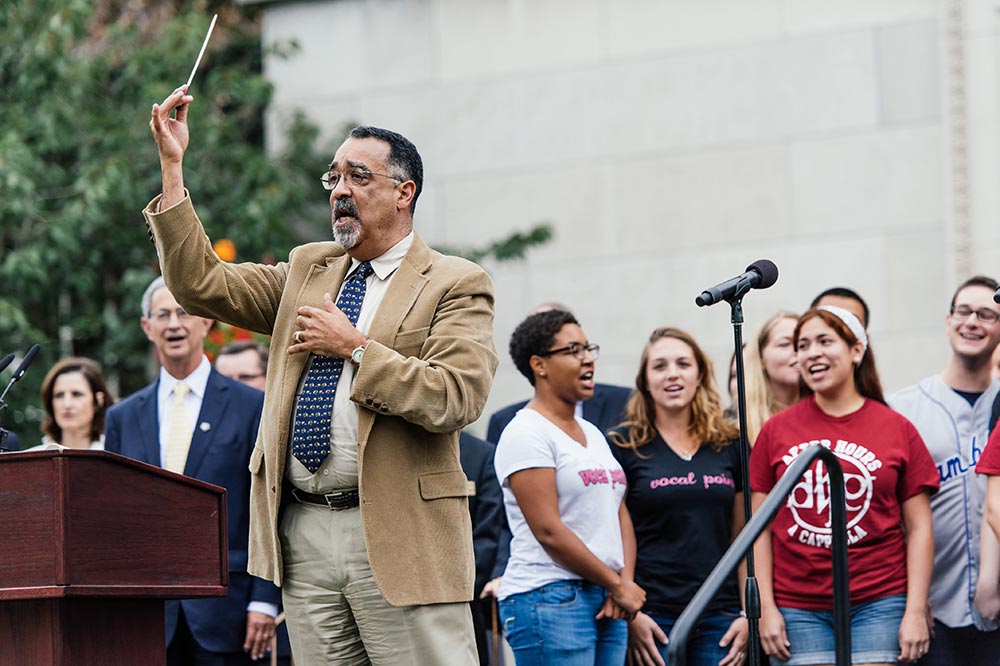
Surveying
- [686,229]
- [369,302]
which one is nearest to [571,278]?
[686,229]

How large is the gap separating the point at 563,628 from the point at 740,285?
1484mm

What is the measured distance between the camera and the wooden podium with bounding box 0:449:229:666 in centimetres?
383

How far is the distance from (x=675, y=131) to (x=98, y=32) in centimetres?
477

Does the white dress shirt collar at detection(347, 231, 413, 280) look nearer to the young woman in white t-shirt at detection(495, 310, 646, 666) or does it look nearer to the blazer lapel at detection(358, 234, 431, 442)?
A: the blazer lapel at detection(358, 234, 431, 442)

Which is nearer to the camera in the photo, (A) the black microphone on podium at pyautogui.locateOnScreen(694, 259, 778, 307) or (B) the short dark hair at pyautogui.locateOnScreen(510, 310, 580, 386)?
(A) the black microphone on podium at pyautogui.locateOnScreen(694, 259, 778, 307)

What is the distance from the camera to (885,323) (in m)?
9.52

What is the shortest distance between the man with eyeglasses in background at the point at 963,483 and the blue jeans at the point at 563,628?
1.19 metres

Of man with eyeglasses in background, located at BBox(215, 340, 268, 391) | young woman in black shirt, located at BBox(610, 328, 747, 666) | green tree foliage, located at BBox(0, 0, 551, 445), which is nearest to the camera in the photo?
young woman in black shirt, located at BBox(610, 328, 747, 666)

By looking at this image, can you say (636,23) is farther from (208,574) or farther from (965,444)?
(208,574)

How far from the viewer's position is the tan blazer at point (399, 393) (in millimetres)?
4117

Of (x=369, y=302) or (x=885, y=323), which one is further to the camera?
(x=885, y=323)

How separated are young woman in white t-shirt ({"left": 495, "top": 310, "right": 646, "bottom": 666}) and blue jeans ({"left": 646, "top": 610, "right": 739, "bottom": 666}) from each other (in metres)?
0.25

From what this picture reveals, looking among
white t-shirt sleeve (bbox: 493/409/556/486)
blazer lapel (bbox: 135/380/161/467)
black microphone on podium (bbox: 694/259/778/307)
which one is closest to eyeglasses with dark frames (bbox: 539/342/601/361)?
white t-shirt sleeve (bbox: 493/409/556/486)

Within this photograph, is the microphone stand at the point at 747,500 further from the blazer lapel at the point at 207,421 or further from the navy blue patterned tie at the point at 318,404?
the blazer lapel at the point at 207,421
